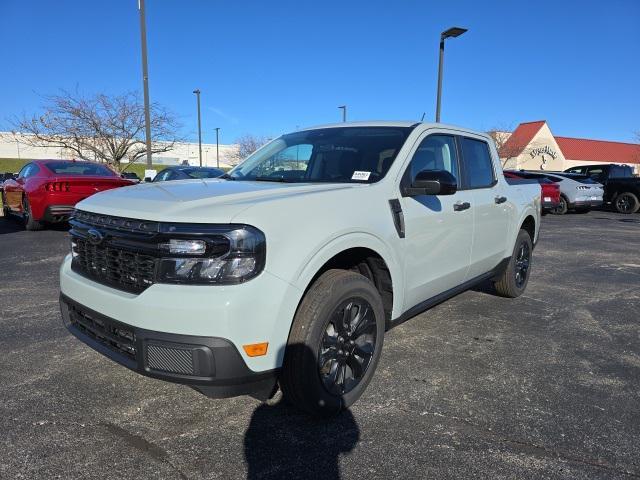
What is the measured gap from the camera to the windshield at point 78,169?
30.4 ft

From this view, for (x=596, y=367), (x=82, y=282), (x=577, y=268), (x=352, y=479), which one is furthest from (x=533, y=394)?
(x=577, y=268)

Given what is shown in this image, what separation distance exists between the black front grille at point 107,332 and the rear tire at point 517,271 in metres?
3.97

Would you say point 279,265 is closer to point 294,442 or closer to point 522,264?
point 294,442

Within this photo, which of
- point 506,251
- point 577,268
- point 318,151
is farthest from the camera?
point 577,268

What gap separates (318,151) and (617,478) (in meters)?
2.81

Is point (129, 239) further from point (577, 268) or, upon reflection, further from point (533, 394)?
point (577, 268)

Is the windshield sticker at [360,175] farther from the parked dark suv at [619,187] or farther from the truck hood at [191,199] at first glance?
the parked dark suv at [619,187]

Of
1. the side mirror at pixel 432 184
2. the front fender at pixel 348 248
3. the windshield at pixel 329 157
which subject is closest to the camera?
the front fender at pixel 348 248

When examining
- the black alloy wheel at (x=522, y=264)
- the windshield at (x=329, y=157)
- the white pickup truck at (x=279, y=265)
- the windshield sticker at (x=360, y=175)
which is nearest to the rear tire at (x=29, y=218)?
the windshield at (x=329, y=157)

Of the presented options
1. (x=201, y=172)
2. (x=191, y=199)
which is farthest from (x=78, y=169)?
(x=191, y=199)

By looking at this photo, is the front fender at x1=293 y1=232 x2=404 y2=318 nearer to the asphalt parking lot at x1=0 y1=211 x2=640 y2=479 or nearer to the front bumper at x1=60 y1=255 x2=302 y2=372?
the front bumper at x1=60 y1=255 x2=302 y2=372

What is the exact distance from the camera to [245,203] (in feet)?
7.93

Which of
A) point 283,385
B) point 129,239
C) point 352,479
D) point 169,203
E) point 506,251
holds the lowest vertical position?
point 352,479

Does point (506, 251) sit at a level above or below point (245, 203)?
below
